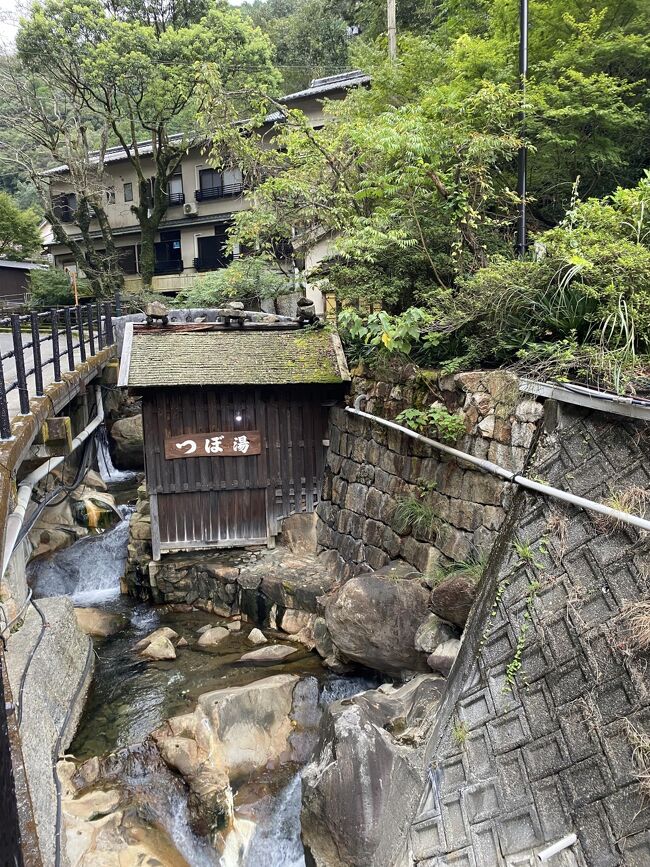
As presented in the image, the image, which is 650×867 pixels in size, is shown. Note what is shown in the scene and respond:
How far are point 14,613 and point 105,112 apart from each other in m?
21.7

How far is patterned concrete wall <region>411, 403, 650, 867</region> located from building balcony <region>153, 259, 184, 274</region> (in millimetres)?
26415

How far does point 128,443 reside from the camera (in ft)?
60.1

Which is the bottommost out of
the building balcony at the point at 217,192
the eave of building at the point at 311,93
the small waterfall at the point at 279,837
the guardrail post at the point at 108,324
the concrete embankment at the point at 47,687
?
the small waterfall at the point at 279,837

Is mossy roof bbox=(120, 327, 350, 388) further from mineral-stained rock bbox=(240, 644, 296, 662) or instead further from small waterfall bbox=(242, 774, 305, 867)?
small waterfall bbox=(242, 774, 305, 867)

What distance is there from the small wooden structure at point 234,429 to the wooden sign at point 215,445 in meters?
0.02

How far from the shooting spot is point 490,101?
902 centimetres

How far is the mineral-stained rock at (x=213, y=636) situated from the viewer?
9648 mm

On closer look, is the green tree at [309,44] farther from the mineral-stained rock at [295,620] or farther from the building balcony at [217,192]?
the mineral-stained rock at [295,620]

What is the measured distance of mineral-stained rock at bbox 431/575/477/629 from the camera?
20.7ft

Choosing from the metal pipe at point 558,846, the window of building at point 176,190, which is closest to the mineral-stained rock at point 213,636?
the metal pipe at point 558,846

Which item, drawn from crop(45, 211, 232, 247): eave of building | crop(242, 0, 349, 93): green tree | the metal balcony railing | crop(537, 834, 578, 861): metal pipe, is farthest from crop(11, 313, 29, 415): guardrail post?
crop(242, 0, 349, 93): green tree

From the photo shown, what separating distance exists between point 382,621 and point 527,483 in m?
2.77

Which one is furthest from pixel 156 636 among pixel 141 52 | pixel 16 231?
pixel 16 231

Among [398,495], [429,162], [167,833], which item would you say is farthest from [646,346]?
[167,833]
